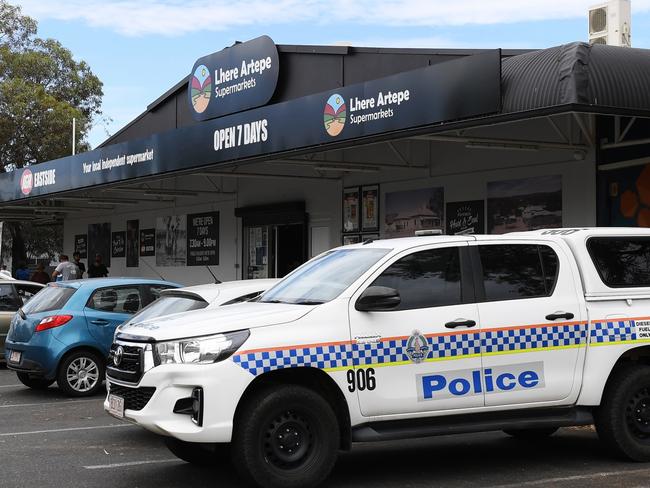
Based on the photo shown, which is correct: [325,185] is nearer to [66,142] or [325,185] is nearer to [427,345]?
[427,345]

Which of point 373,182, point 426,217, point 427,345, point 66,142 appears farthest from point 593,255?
point 66,142

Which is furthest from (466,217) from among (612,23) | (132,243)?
(132,243)

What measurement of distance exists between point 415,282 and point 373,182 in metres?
12.3

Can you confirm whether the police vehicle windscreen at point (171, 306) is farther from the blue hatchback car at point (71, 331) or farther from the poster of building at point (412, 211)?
the poster of building at point (412, 211)

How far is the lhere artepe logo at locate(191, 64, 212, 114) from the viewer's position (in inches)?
899

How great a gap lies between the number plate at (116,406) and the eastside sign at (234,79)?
14.4 m

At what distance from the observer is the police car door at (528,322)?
23.7 feet

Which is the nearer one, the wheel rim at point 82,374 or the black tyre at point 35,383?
the wheel rim at point 82,374

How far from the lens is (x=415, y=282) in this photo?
7238 mm

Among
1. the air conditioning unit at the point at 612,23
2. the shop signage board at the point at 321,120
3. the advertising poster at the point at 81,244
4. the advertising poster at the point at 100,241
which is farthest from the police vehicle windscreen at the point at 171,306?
the advertising poster at the point at 81,244

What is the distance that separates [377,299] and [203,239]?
62.4ft

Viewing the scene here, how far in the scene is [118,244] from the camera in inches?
1205

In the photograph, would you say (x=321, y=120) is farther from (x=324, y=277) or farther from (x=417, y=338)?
(x=417, y=338)

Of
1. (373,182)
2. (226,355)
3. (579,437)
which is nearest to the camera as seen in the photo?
(226,355)
